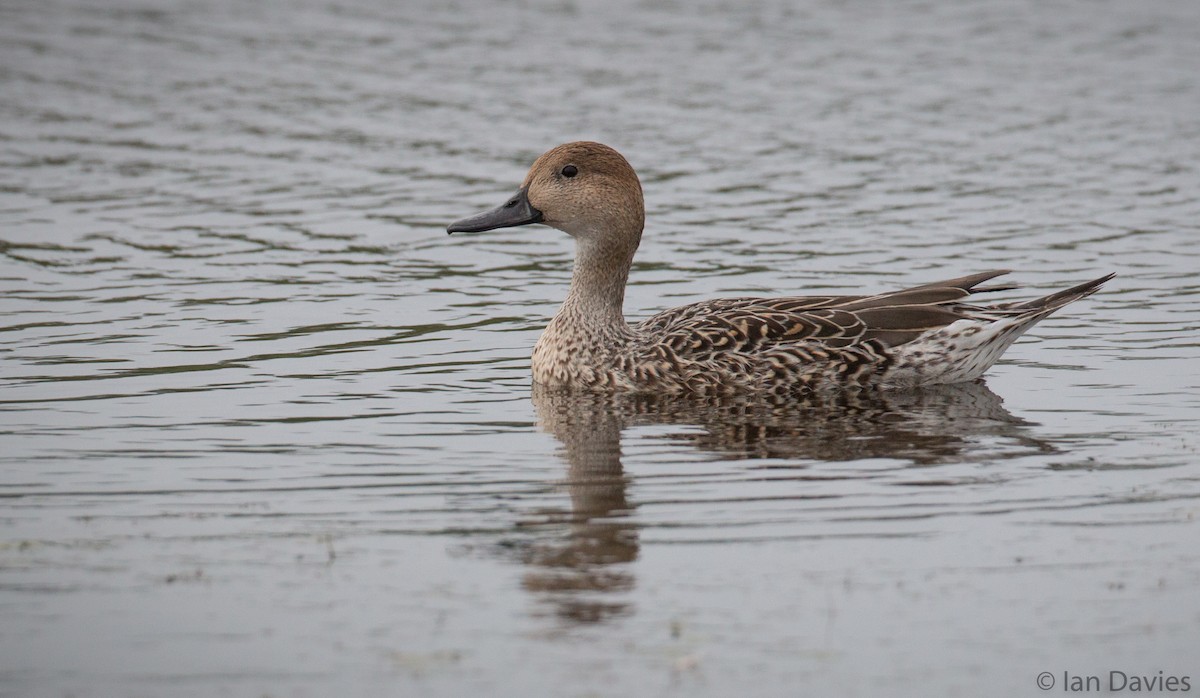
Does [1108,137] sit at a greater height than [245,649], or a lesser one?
greater

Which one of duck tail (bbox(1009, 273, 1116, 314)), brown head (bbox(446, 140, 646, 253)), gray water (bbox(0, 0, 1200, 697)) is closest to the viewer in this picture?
gray water (bbox(0, 0, 1200, 697))

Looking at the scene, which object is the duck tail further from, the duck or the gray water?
the gray water

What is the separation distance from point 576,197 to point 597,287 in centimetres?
62

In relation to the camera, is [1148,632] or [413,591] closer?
[1148,632]

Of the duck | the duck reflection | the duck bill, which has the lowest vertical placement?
the duck reflection

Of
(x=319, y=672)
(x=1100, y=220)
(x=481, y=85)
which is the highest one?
(x=481, y=85)

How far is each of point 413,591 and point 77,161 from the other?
13.1 metres

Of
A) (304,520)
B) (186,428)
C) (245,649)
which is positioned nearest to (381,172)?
(186,428)

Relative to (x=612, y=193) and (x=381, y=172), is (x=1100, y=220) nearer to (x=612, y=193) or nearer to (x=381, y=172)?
(x=612, y=193)

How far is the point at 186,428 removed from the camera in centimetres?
992

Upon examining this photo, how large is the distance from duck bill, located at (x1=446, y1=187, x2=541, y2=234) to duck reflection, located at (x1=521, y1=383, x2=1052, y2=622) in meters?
1.20

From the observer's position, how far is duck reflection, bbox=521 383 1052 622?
24.0 ft

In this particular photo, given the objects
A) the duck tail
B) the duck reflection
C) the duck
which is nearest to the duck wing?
the duck

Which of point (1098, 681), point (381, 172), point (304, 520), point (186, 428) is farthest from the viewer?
point (381, 172)
